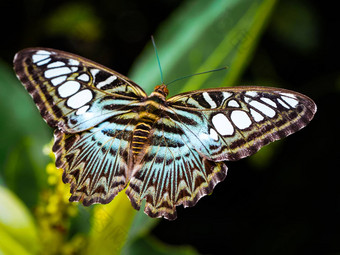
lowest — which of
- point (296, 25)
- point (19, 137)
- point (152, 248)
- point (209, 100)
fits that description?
point (152, 248)

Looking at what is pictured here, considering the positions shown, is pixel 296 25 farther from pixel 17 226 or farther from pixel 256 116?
pixel 17 226

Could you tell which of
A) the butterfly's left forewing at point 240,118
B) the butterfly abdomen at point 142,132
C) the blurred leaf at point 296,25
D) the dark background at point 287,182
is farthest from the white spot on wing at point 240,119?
the blurred leaf at point 296,25

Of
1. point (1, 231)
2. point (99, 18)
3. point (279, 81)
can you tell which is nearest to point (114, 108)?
point (1, 231)

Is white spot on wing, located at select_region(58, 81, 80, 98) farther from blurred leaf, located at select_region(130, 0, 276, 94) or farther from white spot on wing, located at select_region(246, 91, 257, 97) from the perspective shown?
white spot on wing, located at select_region(246, 91, 257, 97)

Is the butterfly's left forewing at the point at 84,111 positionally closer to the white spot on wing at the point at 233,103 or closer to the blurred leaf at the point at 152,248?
the white spot on wing at the point at 233,103

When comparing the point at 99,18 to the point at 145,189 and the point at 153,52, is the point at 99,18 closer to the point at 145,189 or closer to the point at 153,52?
the point at 153,52

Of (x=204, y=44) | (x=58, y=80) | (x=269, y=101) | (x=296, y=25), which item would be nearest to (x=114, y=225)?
(x=58, y=80)

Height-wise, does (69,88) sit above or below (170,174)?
above
